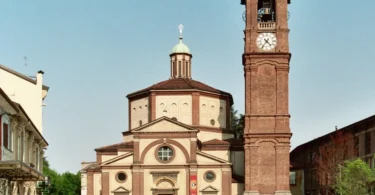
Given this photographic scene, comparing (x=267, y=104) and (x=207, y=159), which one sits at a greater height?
(x=267, y=104)

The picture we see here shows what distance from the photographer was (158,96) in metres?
66.7

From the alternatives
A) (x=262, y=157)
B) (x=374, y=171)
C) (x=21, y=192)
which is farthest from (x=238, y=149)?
(x=21, y=192)

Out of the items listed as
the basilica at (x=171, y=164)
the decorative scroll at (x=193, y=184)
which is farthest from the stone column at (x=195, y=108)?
the decorative scroll at (x=193, y=184)

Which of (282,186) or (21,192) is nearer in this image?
(21,192)

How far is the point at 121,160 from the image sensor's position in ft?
198

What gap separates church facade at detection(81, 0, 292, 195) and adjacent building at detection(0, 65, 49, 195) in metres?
17.1

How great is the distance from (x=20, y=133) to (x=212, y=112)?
124 ft

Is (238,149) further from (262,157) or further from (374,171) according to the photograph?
(374,171)

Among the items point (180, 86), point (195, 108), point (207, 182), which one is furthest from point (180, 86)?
point (207, 182)

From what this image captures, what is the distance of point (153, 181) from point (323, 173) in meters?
14.2

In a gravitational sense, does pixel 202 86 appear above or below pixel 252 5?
below

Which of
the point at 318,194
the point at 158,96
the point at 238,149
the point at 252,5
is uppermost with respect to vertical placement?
the point at 252,5

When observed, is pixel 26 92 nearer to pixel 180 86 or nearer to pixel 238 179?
pixel 238 179

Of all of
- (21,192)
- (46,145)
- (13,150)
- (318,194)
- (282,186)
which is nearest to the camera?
(13,150)
